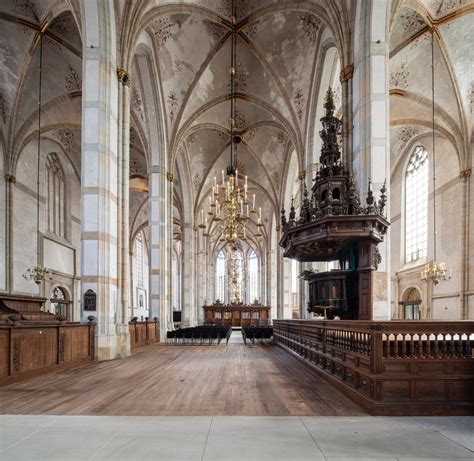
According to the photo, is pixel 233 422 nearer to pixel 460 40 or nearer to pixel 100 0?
pixel 100 0

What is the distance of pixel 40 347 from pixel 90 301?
265 centimetres

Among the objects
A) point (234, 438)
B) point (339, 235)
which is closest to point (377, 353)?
point (234, 438)

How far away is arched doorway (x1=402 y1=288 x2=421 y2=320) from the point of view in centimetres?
2231

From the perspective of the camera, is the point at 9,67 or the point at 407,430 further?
the point at 9,67

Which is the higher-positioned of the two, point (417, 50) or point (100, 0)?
point (417, 50)

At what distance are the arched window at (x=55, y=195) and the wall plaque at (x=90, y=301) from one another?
1349 centimetres

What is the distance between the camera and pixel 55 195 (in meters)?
23.5

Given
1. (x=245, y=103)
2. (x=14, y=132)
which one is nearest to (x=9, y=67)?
A: (x=14, y=132)

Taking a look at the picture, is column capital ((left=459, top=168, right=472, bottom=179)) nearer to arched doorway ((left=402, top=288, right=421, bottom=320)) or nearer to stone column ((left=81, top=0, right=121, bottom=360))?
arched doorway ((left=402, top=288, right=421, bottom=320))

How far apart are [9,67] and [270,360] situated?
50.0 feet

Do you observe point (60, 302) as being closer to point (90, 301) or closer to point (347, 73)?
point (90, 301)

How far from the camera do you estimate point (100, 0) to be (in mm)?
11477

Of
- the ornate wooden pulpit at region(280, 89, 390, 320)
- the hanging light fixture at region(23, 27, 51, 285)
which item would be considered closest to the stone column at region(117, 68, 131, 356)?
the ornate wooden pulpit at region(280, 89, 390, 320)

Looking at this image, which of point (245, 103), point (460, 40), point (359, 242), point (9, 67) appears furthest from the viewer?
point (245, 103)
